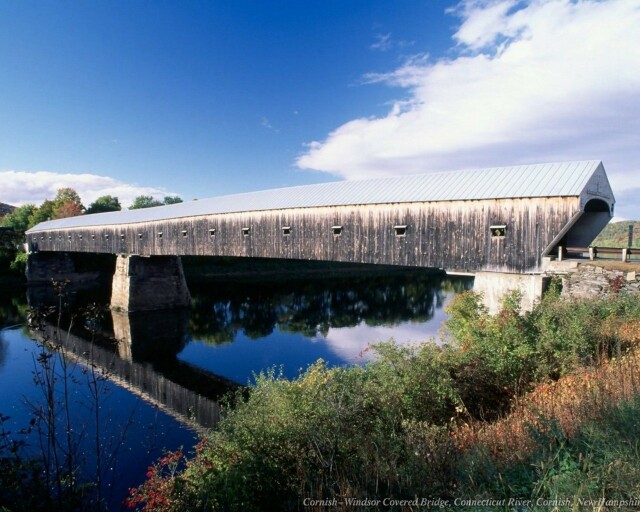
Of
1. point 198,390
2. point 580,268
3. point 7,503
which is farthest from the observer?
point 198,390

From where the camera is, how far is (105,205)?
54.7 meters

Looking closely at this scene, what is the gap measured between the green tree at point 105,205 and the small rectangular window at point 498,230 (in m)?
54.9

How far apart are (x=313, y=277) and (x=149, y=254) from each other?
20.4 m

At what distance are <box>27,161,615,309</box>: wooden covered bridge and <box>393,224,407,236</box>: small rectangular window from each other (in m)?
0.03

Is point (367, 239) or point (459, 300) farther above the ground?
point (367, 239)

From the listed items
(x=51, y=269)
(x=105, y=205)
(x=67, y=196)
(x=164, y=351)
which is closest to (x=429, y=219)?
(x=164, y=351)

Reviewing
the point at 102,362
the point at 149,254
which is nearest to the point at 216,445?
the point at 102,362

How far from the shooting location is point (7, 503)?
3.97 m

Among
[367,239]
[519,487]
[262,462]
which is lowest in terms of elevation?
[262,462]

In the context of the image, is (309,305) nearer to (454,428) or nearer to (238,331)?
(238,331)

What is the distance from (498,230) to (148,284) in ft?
67.1

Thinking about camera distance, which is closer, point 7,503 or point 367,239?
point 7,503

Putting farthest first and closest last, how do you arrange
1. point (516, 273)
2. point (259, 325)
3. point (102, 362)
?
point (259, 325), point (102, 362), point (516, 273)

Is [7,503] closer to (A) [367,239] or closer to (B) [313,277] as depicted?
(A) [367,239]
